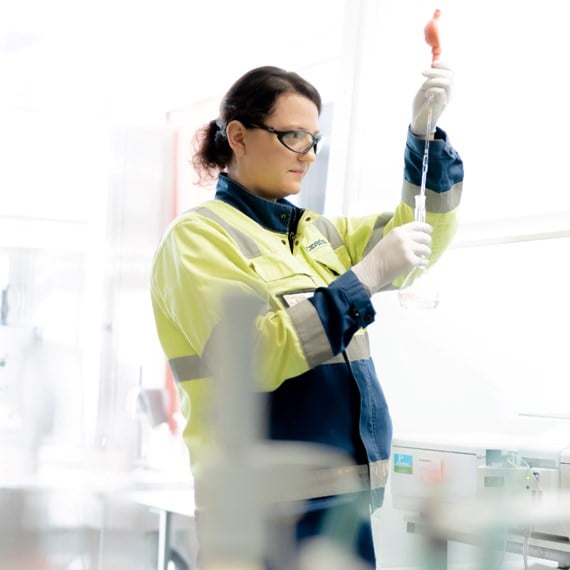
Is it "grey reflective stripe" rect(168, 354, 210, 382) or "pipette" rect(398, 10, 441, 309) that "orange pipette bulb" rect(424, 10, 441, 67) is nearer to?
"pipette" rect(398, 10, 441, 309)

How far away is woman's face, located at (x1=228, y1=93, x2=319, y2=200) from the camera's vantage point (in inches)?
61.4

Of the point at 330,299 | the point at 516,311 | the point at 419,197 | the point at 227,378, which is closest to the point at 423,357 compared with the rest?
the point at 516,311

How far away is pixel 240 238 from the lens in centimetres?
148

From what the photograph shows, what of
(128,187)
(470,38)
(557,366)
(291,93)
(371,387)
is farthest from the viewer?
(128,187)

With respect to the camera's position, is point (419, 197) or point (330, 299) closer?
point (330, 299)

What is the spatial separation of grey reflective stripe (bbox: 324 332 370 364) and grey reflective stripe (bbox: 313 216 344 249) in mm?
266

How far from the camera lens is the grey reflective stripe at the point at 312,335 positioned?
1291mm

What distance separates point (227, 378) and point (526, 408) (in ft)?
7.09

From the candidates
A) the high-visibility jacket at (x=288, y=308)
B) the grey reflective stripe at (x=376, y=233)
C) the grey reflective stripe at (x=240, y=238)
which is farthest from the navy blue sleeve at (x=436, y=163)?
the grey reflective stripe at (x=240, y=238)

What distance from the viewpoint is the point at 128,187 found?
3.79 m

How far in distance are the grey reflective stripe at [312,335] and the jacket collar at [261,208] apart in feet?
0.97

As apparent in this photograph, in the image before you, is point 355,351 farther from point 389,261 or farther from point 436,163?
point 436,163

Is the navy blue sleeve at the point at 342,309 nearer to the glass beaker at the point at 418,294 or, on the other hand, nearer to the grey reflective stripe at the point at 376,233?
the glass beaker at the point at 418,294

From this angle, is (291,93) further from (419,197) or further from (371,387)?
(371,387)
